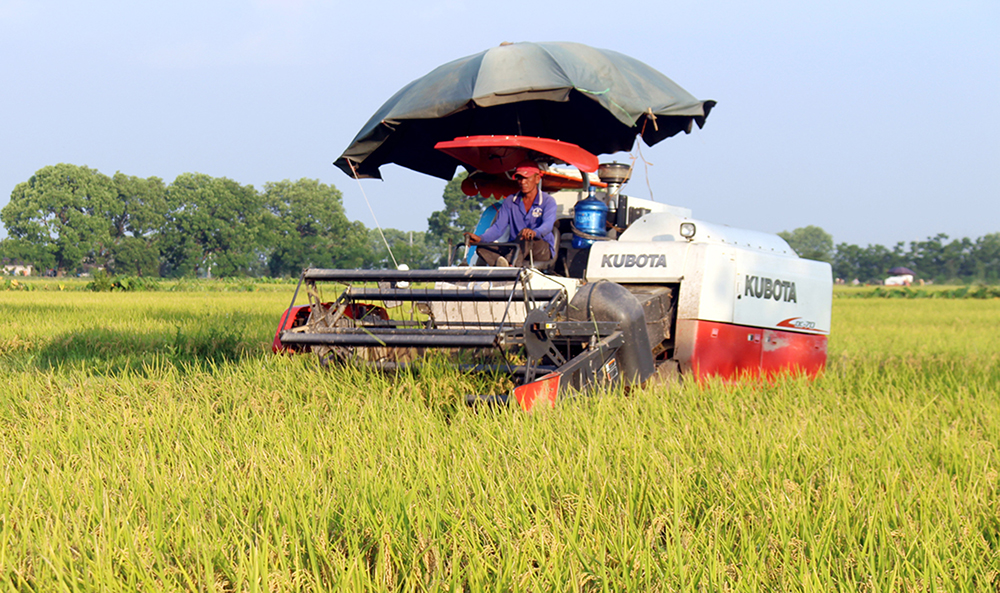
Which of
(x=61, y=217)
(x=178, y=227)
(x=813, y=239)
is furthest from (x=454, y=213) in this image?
(x=813, y=239)

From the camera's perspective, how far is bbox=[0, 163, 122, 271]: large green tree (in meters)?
69.4

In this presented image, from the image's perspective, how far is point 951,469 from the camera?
3.30 m

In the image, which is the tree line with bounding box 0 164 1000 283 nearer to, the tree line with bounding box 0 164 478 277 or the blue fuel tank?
the tree line with bounding box 0 164 478 277

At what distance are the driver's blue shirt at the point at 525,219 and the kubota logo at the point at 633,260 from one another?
63 cm

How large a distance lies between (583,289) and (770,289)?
187 centimetres

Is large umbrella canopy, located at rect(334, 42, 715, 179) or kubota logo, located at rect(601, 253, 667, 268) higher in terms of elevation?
large umbrella canopy, located at rect(334, 42, 715, 179)

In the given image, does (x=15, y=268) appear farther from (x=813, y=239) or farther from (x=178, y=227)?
(x=813, y=239)

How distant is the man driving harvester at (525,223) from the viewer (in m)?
6.26

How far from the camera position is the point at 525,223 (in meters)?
6.40

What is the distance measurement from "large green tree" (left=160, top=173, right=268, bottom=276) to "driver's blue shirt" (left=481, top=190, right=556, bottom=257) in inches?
2788

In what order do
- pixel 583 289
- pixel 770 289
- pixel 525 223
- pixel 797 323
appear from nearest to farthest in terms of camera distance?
pixel 583 289 → pixel 770 289 → pixel 797 323 → pixel 525 223

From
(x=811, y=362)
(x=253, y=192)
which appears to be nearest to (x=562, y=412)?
(x=811, y=362)

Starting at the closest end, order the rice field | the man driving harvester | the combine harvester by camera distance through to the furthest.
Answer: the rice field → the combine harvester → the man driving harvester

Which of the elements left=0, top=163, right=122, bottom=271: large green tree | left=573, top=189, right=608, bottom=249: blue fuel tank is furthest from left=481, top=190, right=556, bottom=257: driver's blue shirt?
left=0, top=163, right=122, bottom=271: large green tree
